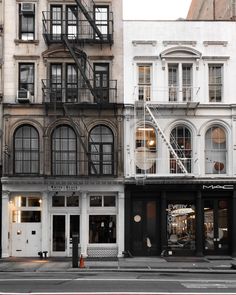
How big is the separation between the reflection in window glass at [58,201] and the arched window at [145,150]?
4.16 metres

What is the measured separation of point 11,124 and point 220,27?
12153mm

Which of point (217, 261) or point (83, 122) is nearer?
point (217, 261)

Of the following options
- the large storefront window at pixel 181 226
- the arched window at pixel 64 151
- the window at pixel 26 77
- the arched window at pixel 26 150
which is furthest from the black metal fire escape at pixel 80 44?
the large storefront window at pixel 181 226

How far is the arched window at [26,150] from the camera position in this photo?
28.8 metres

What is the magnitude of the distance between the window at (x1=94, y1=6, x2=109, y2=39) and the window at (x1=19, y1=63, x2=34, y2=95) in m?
4.14

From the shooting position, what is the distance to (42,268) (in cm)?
2386

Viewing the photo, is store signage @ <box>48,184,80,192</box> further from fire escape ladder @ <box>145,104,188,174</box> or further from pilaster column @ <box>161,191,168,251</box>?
fire escape ladder @ <box>145,104,188,174</box>

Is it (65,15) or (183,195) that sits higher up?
(65,15)

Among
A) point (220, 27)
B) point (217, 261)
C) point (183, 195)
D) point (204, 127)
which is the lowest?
point (217, 261)

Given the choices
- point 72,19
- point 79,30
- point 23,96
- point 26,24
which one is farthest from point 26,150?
point 72,19

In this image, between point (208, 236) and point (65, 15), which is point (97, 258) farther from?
point (65, 15)

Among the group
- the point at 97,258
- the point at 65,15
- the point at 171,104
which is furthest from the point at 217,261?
the point at 65,15

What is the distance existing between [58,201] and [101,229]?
105 inches

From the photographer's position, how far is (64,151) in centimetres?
2908
